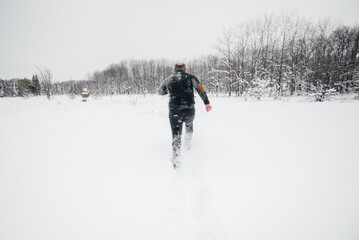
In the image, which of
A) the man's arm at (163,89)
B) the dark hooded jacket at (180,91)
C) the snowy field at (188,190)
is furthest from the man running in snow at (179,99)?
the snowy field at (188,190)

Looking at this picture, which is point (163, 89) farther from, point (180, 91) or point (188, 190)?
point (188, 190)

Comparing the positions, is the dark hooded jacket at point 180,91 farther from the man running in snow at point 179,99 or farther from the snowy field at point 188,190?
the snowy field at point 188,190

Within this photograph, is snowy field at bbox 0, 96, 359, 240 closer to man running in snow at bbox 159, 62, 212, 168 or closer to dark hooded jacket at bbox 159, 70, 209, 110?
man running in snow at bbox 159, 62, 212, 168

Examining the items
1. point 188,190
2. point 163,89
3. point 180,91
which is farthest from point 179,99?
point 188,190

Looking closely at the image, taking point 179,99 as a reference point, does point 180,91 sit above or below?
above

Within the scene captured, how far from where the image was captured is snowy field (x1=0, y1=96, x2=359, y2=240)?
1421 mm

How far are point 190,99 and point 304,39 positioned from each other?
3131cm

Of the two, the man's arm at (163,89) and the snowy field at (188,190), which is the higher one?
the man's arm at (163,89)

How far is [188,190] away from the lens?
81.2 inches

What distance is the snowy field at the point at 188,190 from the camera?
142cm

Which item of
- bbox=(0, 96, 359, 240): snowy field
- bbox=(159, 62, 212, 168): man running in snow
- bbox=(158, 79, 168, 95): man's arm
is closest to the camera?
bbox=(0, 96, 359, 240): snowy field

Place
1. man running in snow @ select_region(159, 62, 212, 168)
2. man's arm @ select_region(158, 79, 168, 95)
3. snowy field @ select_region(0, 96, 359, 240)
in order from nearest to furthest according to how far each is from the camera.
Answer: snowy field @ select_region(0, 96, 359, 240) → man running in snow @ select_region(159, 62, 212, 168) → man's arm @ select_region(158, 79, 168, 95)

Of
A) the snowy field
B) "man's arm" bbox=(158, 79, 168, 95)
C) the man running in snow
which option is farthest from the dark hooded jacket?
the snowy field

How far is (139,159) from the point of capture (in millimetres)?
2803
